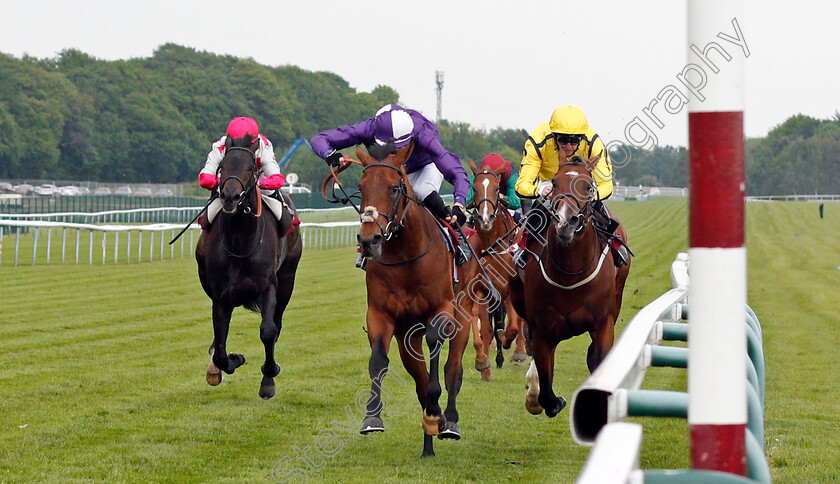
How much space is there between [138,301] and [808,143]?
241 feet

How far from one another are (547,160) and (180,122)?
225 ft

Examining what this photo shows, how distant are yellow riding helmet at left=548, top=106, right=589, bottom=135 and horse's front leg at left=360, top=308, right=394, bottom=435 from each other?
1.63 metres

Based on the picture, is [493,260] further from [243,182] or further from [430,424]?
[430,424]

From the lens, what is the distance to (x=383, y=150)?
5.53 meters

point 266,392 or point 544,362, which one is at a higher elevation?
point 544,362

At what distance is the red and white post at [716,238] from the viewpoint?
1.72 meters

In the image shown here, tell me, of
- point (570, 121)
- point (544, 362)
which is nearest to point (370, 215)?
point (544, 362)

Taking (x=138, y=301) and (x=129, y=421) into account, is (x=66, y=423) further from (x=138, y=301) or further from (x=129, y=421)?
(x=138, y=301)

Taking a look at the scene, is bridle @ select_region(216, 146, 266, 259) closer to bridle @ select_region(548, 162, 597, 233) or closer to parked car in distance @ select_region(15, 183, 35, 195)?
bridle @ select_region(548, 162, 597, 233)

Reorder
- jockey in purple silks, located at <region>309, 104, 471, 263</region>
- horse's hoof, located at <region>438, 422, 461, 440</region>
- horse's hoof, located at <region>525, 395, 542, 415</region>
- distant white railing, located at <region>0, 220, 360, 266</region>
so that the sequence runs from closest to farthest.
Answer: horse's hoof, located at <region>438, 422, 461, 440</region>, jockey in purple silks, located at <region>309, 104, 471, 263</region>, horse's hoof, located at <region>525, 395, 542, 415</region>, distant white railing, located at <region>0, 220, 360, 266</region>

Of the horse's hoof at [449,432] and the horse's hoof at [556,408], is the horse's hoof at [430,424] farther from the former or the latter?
the horse's hoof at [556,408]

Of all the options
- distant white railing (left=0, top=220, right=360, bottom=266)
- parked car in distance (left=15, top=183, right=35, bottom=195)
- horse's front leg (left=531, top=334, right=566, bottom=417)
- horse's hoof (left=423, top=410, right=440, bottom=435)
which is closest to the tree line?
parked car in distance (left=15, top=183, right=35, bottom=195)

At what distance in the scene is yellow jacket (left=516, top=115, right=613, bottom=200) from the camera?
20.3 ft

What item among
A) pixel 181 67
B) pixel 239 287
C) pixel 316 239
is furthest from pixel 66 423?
pixel 181 67
